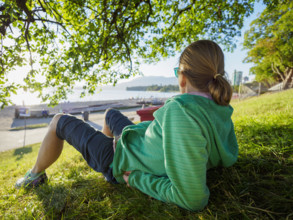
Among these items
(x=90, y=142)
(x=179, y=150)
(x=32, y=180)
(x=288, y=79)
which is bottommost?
(x=32, y=180)

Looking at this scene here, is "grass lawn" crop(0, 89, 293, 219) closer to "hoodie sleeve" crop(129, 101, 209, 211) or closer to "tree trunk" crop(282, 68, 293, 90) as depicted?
"hoodie sleeve" crop(129, 101, 209, 211)

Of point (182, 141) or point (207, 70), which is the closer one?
point (182, 141)

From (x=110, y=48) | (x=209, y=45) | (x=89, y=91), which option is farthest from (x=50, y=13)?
(x=209, y=45)

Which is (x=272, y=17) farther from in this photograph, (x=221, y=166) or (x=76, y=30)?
(x=221, y=166)

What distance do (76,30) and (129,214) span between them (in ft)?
18.7

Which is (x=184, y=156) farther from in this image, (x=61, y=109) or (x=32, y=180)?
(x=61, y=109)

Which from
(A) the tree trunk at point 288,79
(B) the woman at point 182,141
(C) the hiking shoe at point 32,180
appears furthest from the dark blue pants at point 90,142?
(A) the tree trunk at point 288,79

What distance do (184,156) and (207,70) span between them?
66 centimetres

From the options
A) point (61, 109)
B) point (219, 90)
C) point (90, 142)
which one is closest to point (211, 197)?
point (219, 90)

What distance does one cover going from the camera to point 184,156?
3.32ft

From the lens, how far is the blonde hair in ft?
3.85

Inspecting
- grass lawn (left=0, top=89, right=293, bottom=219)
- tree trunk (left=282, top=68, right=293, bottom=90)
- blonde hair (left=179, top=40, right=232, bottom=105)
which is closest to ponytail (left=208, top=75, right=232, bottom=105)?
blonde hair (left=179, top=40, right=232, bottom=105)

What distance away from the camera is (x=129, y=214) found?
1.32m

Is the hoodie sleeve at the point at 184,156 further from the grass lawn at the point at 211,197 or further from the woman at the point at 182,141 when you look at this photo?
the grass lawn at the point at 211,197
